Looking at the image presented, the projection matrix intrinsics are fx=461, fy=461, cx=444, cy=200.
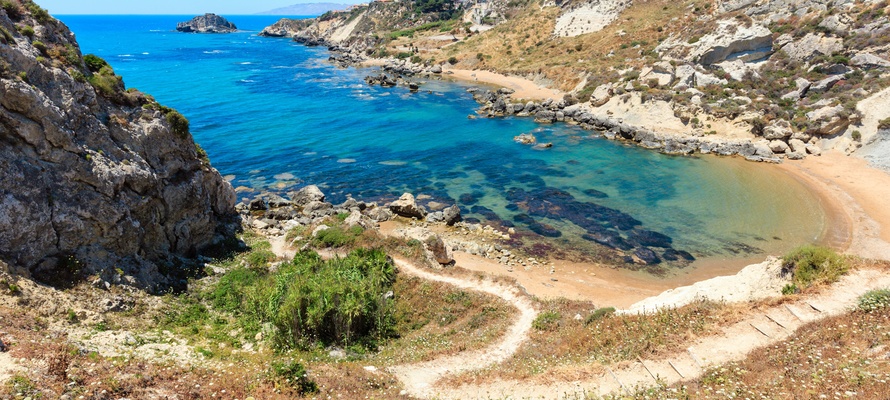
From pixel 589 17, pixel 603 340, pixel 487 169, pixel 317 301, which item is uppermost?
pixel 589 17

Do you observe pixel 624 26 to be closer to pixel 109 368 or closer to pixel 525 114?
pixel 525 114

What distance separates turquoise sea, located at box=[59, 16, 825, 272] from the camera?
3716cm

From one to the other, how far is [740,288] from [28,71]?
32.5 metres

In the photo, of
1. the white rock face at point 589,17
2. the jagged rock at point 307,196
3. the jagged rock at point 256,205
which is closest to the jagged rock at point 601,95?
Answer: the white rock face at point 589,17

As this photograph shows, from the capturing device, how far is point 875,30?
56.6 metres

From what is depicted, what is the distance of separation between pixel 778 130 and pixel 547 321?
4685 centimetres

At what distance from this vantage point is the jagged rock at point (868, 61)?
52.3 m

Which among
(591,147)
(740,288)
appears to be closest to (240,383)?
(740,288)

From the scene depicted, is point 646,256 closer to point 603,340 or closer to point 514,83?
point 603,340

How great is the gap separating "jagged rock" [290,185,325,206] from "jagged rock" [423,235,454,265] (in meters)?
15.9

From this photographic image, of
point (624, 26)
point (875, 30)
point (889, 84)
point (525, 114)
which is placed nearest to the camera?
point (889, 84)

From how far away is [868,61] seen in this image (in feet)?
175

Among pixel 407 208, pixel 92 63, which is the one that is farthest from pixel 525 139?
pixel 92 63

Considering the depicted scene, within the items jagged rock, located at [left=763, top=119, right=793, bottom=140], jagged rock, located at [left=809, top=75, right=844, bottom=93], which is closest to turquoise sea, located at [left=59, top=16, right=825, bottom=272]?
jagged rock, located at [left=763, top=119, right=793, bottom=140]
